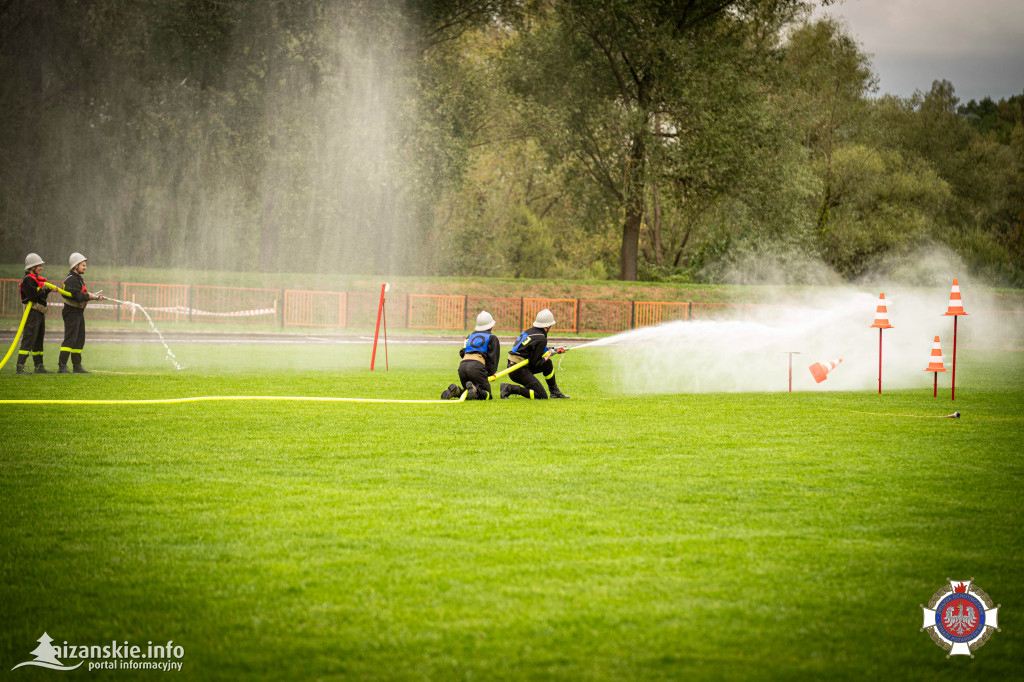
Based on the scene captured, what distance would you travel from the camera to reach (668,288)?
43.2 metres

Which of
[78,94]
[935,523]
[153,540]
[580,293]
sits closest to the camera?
[153,540]

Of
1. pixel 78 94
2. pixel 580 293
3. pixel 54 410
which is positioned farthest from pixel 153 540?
pixel 78 94

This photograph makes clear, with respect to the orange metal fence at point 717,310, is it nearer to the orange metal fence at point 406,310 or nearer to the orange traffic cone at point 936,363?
the orange metal fence at point 406,310

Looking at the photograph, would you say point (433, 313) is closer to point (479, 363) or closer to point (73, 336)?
point (73, 336)

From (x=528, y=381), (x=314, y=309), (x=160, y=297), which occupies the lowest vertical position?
(x=528, y=381)

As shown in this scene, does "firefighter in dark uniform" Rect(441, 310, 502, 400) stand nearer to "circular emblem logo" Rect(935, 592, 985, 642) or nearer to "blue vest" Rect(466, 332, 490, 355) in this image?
"blue vest" Rect(466, 332, 490, 355)

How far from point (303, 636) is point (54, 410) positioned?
30.0ft

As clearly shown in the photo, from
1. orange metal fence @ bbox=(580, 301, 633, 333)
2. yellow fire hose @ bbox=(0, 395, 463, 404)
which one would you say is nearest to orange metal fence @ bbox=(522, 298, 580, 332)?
orange metal fence @ bbox=(580, 301, 633, 333)

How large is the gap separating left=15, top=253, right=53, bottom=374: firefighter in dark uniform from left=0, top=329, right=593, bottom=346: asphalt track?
30.8 feet

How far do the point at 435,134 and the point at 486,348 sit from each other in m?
30.9

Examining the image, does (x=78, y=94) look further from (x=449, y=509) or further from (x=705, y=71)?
(x=449, y=509)

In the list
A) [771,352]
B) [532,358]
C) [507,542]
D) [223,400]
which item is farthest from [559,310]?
[507,542]

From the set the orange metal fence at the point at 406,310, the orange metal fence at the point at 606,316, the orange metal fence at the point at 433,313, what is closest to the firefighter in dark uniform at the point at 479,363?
the orange metal fence at the point at 406,310

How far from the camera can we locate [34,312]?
1680cm
